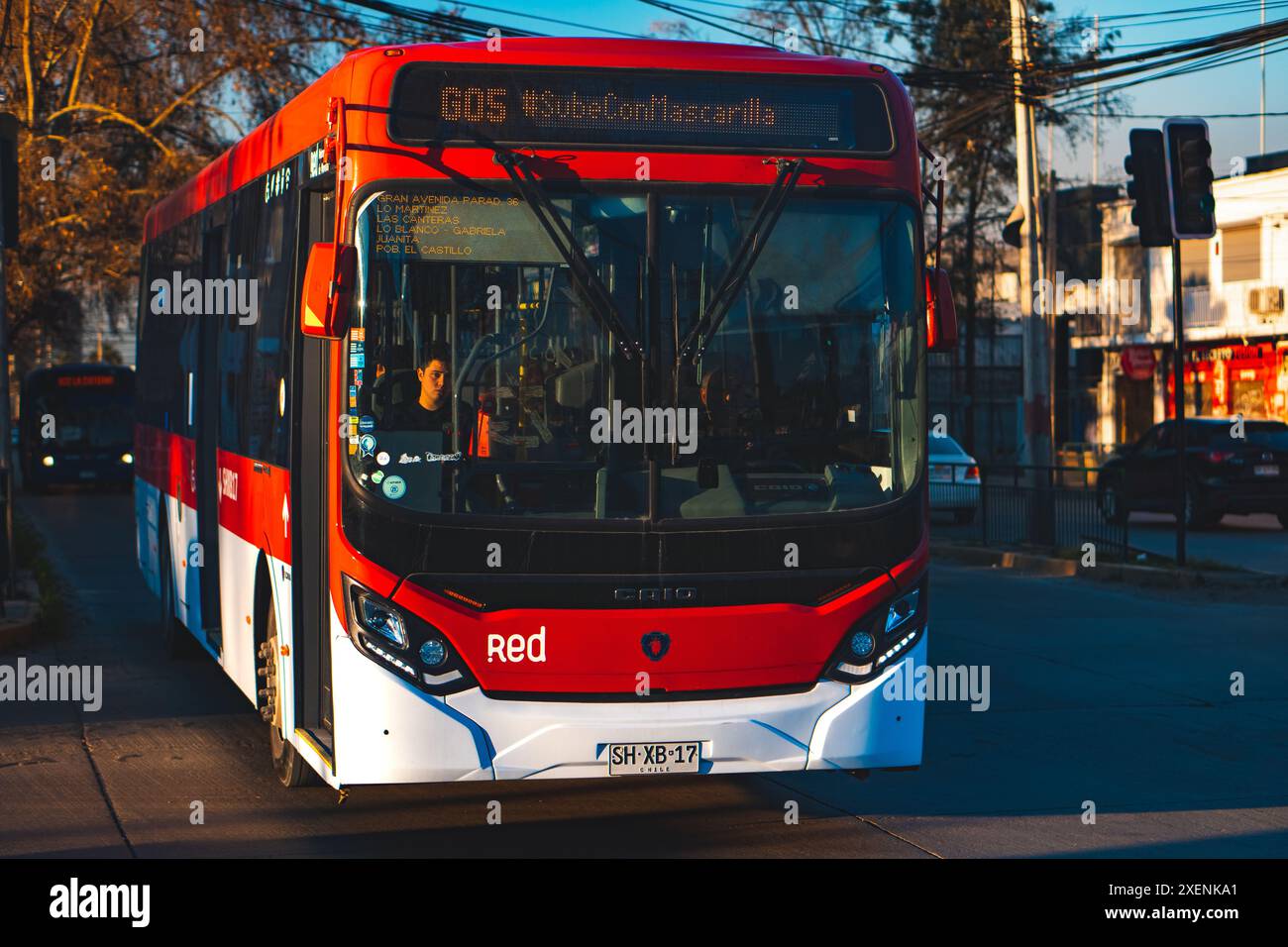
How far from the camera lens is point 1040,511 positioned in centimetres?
2080

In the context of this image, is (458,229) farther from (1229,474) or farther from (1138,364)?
(1138,364)

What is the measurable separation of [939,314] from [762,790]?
245 centimetres

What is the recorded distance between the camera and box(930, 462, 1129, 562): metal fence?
792 inches

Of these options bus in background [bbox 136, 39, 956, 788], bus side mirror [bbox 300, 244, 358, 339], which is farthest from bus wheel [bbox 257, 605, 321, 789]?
bus side mirror [bbox 300, 244, 358, 339]

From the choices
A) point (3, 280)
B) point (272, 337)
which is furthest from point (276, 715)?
point (3, 280)

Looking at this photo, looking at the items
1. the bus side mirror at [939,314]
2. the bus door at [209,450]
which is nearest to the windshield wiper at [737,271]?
the bus side mirror at [939,314]

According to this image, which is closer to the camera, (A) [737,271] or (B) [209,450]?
(A) [737,271]

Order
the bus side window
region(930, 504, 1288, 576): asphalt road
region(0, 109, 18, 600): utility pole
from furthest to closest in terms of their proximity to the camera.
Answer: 1. region(930, 504, 1288, 576): asphalt road
2. region(0, 109, 18, 600): utility pole
3. the bus side window

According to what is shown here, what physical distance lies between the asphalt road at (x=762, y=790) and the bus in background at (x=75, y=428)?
26.8 m

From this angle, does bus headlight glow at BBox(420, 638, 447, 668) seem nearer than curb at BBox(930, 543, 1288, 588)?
Yes

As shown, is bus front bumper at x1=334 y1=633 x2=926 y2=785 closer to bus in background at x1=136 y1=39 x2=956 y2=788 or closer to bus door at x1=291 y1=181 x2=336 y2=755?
bus in background at x1=136 y1=39 x2=956 y2=788

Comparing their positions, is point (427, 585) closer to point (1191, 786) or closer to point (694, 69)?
point (694, 69)

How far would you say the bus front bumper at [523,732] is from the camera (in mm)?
6660

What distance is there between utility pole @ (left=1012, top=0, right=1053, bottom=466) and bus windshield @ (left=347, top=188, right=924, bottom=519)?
16.8 m
